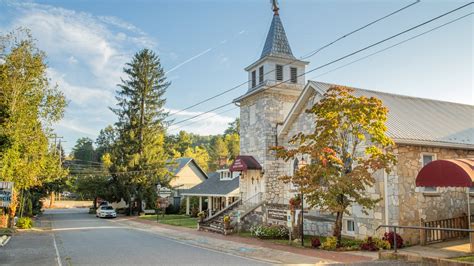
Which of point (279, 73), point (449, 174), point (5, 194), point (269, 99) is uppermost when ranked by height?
point (279, 73)

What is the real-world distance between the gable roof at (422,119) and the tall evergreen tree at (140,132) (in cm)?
2362

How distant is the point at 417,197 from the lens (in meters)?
15.7

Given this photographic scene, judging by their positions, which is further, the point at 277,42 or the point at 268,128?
the point at 277,42

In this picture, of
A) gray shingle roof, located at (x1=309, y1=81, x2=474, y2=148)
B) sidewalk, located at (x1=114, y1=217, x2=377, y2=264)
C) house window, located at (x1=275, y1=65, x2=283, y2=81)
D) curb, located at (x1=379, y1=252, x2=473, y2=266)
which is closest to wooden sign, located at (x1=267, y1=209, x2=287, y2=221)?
sidewalk, located at (x1=114, y1=217, x2=377, y2=264)

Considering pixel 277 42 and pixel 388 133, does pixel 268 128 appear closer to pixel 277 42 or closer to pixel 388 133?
pixel 277 42

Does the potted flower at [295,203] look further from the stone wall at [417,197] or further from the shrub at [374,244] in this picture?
the stone wall at [417,197]

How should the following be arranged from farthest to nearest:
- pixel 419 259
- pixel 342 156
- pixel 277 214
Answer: pixel 277 214 → pixel 342 156 → pixel 419 259

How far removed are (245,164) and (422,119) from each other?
1057 cm

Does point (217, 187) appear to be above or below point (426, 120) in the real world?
below

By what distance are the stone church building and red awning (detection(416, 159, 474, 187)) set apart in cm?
192

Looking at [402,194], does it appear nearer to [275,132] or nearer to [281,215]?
[281,215]

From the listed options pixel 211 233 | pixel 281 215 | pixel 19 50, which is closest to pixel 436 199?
pixel 281 215

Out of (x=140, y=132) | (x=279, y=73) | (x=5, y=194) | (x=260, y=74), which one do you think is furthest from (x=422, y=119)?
(x=140, y=132)

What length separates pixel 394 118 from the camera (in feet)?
58.1
